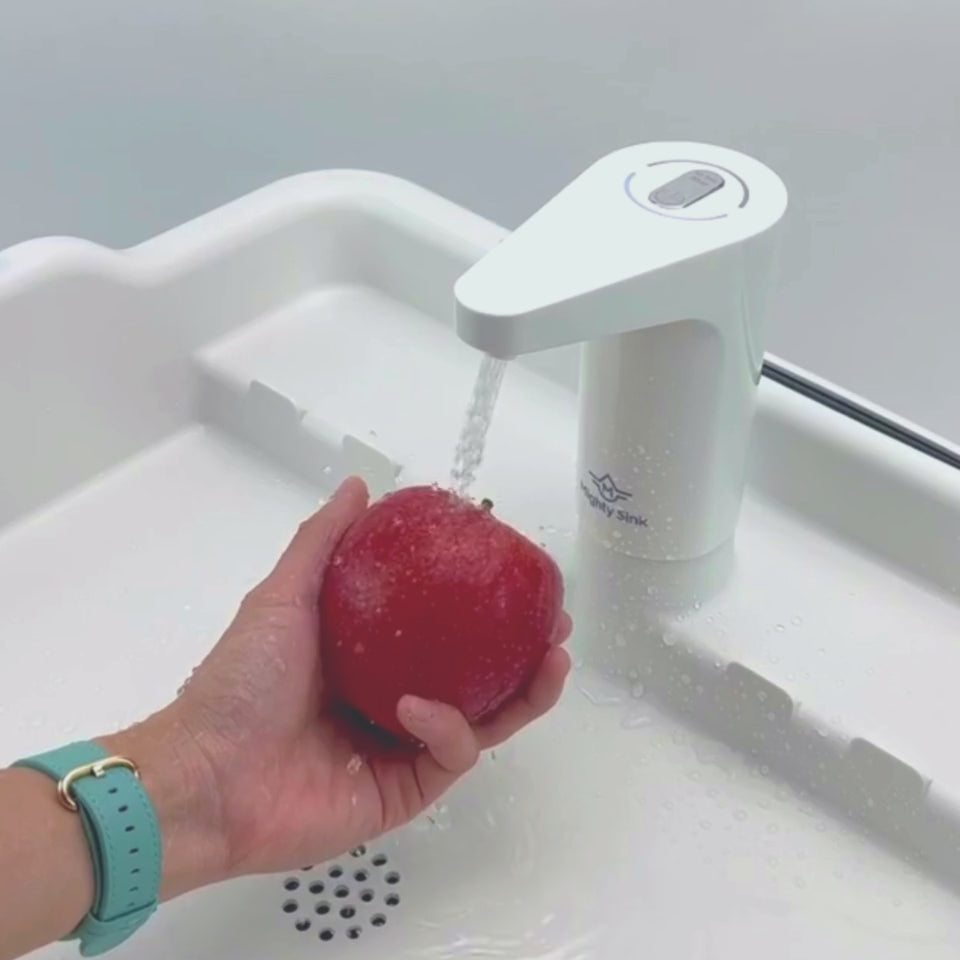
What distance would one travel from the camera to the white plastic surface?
0.54 metres

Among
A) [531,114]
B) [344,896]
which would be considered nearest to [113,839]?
[344,896]

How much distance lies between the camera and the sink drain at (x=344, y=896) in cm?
54

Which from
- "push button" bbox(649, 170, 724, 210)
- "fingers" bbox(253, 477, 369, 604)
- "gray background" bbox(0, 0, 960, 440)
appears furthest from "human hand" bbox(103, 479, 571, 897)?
"gray background" bbox(0, 0, 960, 440)

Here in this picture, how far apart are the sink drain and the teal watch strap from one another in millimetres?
78

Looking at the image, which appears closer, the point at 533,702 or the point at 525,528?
the point at 533,702

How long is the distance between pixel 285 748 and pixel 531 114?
58cm

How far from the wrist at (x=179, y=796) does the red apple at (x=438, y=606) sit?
2.3 inches

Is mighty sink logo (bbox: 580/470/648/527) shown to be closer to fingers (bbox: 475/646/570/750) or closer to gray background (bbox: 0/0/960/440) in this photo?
fingers (bbox: 475/646/570/750)

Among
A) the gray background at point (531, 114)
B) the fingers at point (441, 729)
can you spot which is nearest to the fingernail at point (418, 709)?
the fingers at point (441, 729)

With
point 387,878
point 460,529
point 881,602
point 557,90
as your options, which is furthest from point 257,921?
point 557,90

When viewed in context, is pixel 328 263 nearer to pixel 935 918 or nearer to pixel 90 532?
pixel 90 532

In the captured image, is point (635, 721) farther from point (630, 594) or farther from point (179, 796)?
point (179, 796)

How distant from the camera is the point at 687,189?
1.68ft

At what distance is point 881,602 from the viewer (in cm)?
61
